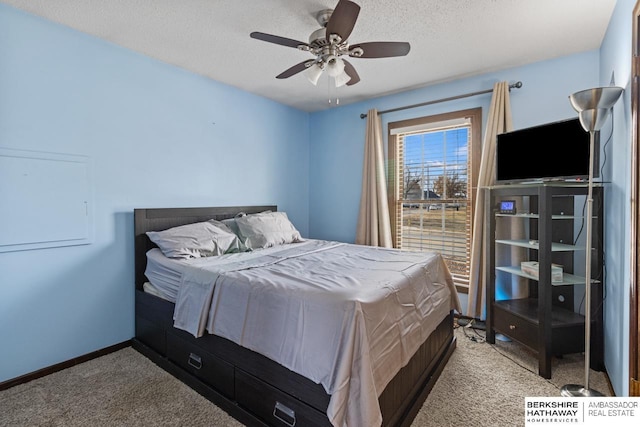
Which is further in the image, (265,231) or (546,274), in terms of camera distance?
(265,231)

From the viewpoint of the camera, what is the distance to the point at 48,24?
2.28m

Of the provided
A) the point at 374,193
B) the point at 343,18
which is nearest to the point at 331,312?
the point at 343,18

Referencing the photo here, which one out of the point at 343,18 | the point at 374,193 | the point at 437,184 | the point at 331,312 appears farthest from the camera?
the point at 374,193

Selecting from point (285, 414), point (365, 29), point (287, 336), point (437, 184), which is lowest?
point (285, 414)

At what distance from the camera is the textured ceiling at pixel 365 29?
211cm

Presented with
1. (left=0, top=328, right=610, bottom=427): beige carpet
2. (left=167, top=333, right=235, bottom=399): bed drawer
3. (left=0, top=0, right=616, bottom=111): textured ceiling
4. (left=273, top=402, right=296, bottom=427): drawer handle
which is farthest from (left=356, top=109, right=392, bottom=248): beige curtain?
(left=273, top=402, right=296, bottom=427): drawer handle

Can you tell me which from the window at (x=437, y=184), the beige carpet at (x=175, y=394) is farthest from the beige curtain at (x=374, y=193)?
the beige carpet at (x=175, y=394)

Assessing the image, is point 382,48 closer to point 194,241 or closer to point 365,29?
point 365,29

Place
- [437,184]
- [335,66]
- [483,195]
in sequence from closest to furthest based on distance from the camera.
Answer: [335,66] → [483,195] → [437,184]

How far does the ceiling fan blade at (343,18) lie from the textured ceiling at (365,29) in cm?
34

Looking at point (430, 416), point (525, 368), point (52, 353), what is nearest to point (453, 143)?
point (525, 368)

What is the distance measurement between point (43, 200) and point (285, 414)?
2290mm

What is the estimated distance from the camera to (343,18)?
175 centimetres

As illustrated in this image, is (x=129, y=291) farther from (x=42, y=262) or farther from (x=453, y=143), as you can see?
(x=453, y=143)
